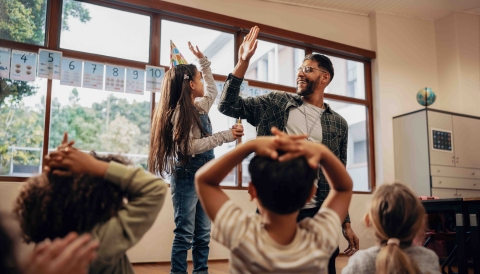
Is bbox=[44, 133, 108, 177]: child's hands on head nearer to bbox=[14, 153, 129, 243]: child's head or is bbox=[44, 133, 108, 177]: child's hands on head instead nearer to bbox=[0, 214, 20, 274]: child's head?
bbox=[14, 153, 129, 243]: child's head

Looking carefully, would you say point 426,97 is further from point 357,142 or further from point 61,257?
point 61,257

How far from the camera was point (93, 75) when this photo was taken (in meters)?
3.75

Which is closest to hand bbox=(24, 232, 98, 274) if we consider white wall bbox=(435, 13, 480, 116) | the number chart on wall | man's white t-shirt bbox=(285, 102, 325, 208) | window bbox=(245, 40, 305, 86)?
man's white t-shirt bbox=(285, 102, 325, 208)

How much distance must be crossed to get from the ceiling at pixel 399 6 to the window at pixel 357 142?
3.79ft

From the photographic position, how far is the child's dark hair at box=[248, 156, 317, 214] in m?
0.91

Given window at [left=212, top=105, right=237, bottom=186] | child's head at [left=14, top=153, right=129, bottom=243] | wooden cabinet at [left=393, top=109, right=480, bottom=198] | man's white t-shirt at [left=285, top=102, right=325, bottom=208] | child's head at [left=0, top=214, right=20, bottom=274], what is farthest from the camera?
wooden cabinet at [left=393, top=109, right=480, bottom=198]

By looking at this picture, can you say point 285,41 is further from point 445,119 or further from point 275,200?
point 275,200

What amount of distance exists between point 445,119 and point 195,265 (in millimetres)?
3956

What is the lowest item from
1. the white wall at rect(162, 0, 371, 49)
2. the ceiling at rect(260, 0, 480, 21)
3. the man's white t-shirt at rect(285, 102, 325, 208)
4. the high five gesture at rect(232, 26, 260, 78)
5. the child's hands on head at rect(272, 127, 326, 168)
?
the child's hands on head at rect(272, 127, 326, 168)

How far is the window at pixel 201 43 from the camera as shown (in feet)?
13.8

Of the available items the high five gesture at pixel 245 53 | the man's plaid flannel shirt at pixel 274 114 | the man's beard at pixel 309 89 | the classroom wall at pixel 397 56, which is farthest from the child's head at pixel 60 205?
the classroom wall at pixel 397 56

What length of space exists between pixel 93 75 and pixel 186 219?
211 cm

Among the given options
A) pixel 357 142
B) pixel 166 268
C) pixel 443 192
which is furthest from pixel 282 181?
pixel 357 142

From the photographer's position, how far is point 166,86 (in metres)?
2.32
